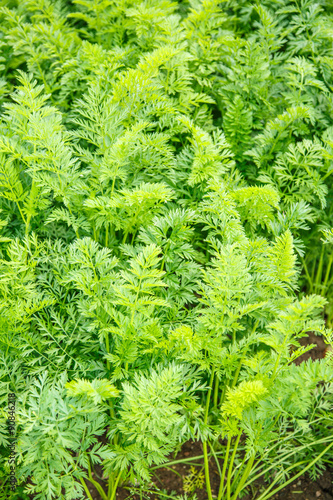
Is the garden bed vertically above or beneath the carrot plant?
beneath

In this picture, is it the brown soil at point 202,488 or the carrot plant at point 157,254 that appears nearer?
the carrot plant at point 157,254

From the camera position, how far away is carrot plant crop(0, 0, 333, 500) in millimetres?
1677

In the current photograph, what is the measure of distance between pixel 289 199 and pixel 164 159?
707mm

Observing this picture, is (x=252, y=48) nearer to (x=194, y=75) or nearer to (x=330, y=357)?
(x=194, y=75)

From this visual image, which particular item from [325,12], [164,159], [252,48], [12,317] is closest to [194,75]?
[252,48]

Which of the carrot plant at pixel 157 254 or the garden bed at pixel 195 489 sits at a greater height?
the carrot plant at pixel 157 254

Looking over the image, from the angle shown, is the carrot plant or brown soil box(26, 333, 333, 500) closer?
the carrot plant

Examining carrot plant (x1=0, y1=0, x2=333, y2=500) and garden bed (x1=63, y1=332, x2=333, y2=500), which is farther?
garden bed (x1=63, y1=332, x2=333, y2=500)

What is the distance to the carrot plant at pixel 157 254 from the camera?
1.68m

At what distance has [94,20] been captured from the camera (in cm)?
269

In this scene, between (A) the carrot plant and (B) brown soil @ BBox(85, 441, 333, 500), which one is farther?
(B) brown soil @ BBox(85, 441, 333, 500)

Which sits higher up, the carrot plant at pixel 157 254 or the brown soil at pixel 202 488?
the carrot plant at pixel 157 254

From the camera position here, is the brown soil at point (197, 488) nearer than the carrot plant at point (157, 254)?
No

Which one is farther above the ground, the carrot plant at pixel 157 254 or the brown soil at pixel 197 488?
the carrot plant at pixel 157 254
